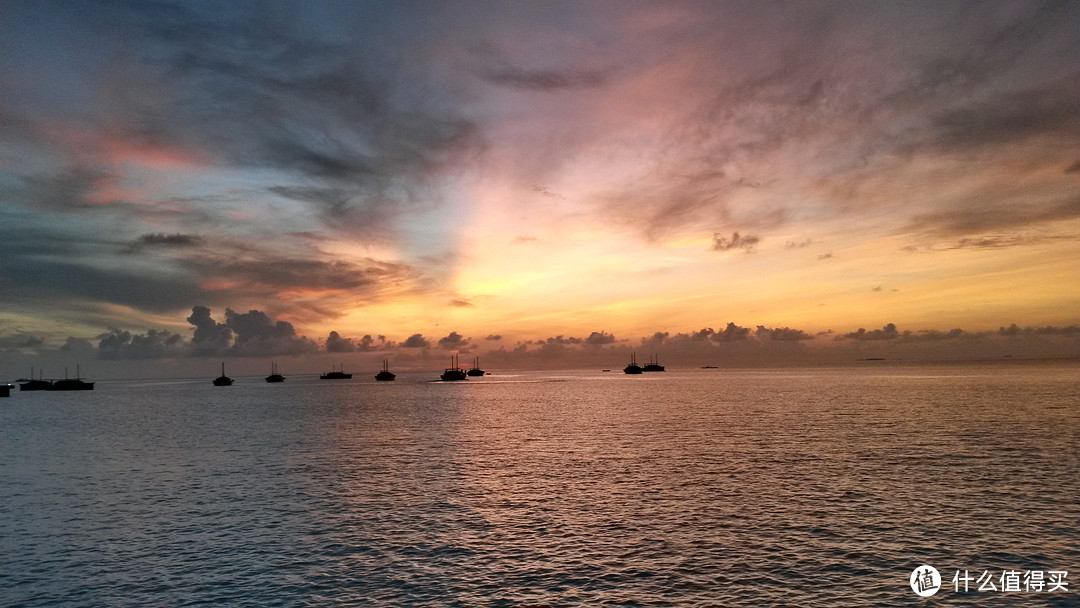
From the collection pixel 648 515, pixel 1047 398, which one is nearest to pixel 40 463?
pixel 648 515

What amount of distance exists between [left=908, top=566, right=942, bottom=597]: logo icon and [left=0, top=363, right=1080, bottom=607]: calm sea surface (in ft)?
1.61

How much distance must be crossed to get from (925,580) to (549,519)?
20.5 m

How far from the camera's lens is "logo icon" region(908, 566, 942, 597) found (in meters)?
26.8

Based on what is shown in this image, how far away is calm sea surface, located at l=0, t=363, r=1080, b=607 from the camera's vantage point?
28.4 meters

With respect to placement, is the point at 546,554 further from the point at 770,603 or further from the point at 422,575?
the point at 770,603

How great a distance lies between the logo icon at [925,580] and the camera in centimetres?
2684

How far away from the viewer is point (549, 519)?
3991 cm

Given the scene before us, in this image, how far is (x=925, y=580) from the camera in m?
27.9

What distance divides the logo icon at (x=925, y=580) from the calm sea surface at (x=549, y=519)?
1.61ft

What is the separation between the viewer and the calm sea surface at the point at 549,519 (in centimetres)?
2839

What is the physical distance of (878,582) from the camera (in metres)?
27.9

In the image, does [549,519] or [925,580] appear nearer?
[925,580]

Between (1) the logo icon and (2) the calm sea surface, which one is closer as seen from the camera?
(1) the logo icon

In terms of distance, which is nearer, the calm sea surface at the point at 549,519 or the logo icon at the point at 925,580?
the logo icon at the point at 925,580
